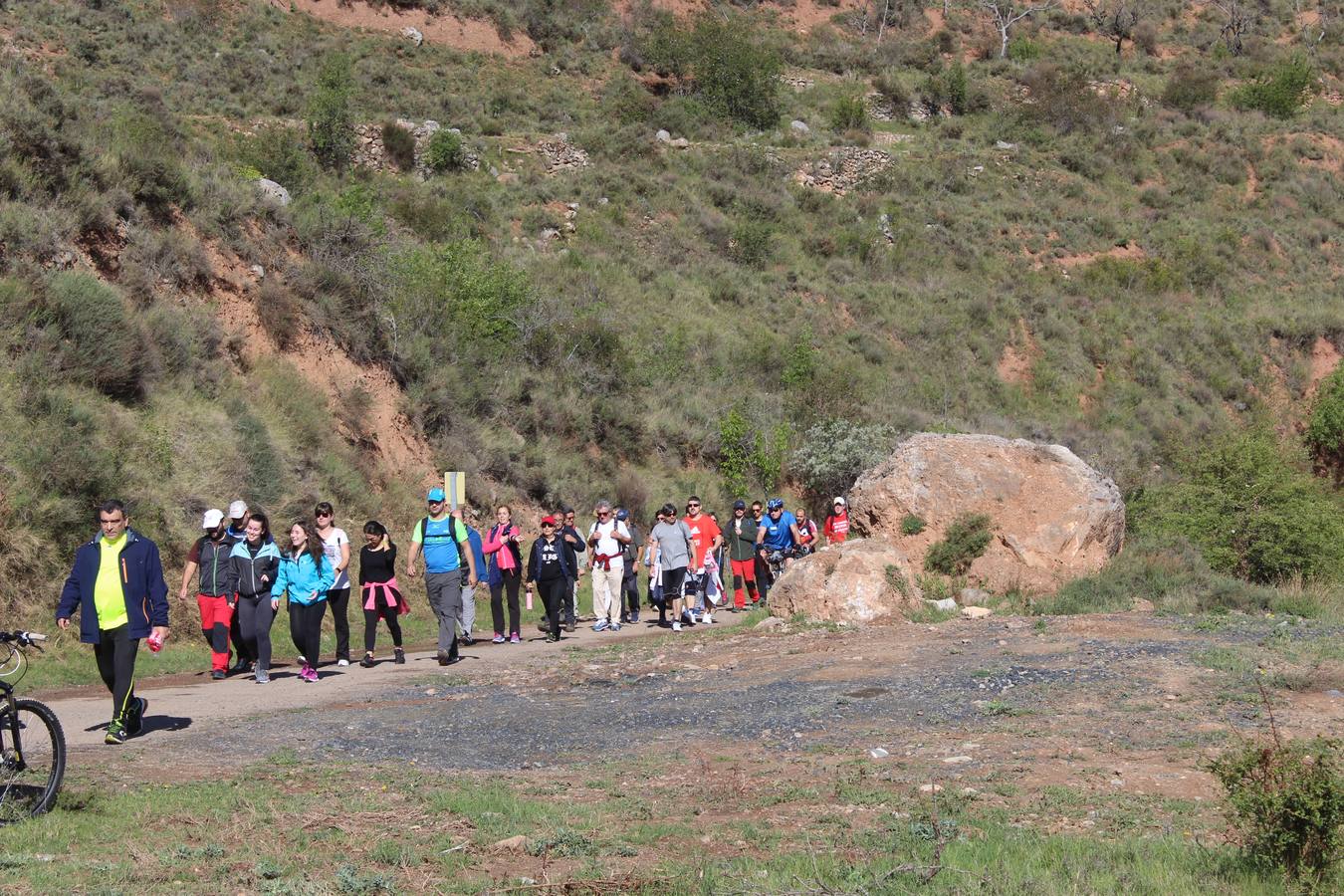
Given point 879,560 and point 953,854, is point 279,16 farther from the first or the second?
point 953,854

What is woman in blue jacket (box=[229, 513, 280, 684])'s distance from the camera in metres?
12.6

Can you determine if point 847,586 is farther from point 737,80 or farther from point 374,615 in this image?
point 737,80

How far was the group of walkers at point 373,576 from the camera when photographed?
913cm

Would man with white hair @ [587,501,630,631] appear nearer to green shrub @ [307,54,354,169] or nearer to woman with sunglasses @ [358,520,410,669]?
woman with sunglasses @ [358,520,410,669]

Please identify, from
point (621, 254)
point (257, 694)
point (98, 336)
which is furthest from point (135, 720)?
point (621, 254)

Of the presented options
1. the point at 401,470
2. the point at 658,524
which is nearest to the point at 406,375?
the point at 401,470

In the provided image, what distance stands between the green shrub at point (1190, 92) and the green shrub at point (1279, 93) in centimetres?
168

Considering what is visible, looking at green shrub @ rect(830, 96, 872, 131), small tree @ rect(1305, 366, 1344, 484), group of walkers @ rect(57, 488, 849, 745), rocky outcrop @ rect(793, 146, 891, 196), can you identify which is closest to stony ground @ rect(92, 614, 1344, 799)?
group of walkers @ rect(57, 488, 849, 745)

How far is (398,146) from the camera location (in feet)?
147

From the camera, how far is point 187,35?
163ft

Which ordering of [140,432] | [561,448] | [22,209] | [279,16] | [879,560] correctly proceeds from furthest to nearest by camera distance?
1. [279,16]
2. [561,448]
3. [22,209]
4. [140,432]
5. [879,560]

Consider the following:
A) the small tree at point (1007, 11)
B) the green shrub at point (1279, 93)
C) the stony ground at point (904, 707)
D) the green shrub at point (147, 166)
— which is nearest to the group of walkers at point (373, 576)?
the stony ground at point (904, 707)

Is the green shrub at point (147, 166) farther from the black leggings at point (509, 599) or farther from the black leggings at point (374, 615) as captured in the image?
the black leggings at point (374, 615)

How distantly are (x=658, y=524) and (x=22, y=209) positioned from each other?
37.9 feet
